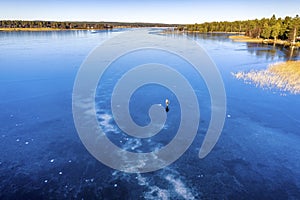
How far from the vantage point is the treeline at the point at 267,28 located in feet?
275

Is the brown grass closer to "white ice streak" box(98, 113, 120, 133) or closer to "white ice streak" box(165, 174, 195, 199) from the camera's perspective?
"white ice streak" box(98, 113, 120, 133)

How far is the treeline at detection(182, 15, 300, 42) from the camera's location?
83.8 metres

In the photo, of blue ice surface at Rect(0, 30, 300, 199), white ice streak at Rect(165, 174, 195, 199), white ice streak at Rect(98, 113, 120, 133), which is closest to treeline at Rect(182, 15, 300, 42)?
blue ice surface at Rect(0, 30, 300, 199)

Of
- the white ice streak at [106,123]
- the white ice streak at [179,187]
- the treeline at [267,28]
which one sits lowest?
the white ice streak at [179,187]

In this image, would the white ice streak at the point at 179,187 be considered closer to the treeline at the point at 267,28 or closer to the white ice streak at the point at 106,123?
the white ice streak at the point at 106,123

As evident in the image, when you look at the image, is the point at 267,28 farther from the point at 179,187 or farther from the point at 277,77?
the point at 179,187

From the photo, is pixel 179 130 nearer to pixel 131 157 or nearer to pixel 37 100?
pixel 131 157

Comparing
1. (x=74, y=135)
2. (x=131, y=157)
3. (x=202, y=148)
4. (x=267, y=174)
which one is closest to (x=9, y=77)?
(x=74, y=135)

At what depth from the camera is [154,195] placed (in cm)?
1223

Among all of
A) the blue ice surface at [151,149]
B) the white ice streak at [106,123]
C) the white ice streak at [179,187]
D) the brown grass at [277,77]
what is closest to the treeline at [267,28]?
the brown grass at [277,77]

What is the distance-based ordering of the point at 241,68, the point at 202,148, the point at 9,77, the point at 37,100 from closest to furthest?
1. the point at 202,148
2. the point at 37,100
3. the point at 9,77
4. the point at 241,68

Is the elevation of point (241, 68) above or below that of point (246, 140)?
above

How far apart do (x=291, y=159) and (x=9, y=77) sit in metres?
37.8

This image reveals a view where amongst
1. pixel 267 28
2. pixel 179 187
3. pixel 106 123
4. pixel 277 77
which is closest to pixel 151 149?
pixel 179 187
